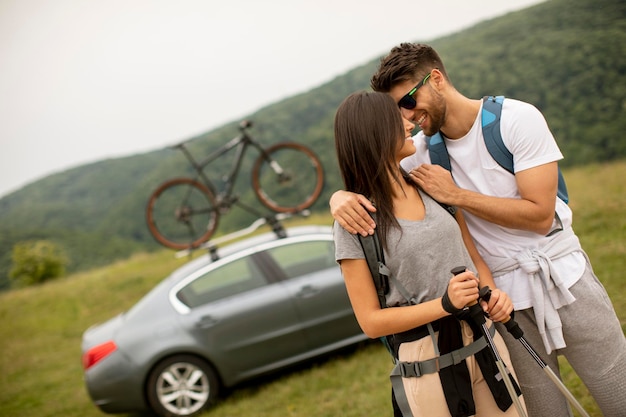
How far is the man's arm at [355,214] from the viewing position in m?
1.88

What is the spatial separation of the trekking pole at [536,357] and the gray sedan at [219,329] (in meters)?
3.69

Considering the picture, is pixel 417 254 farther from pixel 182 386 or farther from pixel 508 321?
pixel 182 386

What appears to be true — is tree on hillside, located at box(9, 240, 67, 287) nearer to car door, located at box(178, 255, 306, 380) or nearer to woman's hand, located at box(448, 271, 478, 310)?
car door, located at box(178, 255, 306, 380)

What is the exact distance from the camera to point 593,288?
6.97 ft

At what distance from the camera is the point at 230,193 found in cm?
790

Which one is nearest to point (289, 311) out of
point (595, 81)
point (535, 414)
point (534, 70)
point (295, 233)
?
point (295, 233)

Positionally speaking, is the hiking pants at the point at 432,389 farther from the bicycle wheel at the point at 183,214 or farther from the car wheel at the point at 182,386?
the bicycle wheel at the point at 183,214

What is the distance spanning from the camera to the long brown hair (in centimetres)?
190

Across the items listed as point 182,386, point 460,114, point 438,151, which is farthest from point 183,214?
point 460,114

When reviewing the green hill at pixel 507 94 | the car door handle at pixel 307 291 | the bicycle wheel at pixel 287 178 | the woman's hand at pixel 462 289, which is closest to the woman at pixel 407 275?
the woman's hand at pixel 462 289

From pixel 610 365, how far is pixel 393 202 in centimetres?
100

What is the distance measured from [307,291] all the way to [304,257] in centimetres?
43

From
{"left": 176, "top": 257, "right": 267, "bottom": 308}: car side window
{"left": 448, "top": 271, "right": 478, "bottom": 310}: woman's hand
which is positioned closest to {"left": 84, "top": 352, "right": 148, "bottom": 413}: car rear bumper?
{"left": 176, "top": 257, "right": 267, "bottom": 308}: car side window

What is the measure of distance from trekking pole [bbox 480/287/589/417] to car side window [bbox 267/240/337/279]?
3.83 metres
